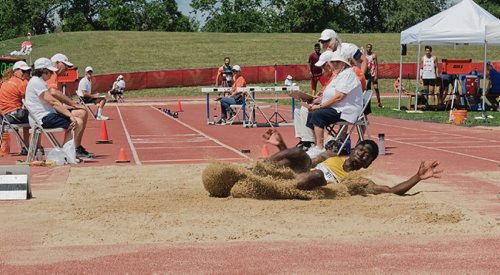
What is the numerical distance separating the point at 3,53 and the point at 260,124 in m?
47.2

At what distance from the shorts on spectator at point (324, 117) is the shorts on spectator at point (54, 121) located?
3989mm

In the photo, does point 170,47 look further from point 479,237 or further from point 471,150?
point 479,237

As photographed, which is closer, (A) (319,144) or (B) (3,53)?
(A) (319,144)

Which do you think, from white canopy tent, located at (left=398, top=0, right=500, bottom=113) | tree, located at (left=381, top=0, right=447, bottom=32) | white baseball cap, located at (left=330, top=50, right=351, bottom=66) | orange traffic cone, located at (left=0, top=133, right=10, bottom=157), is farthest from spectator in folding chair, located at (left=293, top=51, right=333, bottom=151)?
tree, located at (left=381, top=0, right=447, bottom=32)

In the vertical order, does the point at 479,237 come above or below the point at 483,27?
below

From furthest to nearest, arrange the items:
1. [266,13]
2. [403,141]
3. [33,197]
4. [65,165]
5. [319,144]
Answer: [266,13] < [403,141] < [65,165] < [319,144] < [33,197]

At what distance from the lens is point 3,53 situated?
64812 millimetres

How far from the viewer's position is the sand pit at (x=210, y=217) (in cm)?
729

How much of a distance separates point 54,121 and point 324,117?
4.29 metres

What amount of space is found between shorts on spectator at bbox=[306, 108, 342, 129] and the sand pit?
213 centimetres

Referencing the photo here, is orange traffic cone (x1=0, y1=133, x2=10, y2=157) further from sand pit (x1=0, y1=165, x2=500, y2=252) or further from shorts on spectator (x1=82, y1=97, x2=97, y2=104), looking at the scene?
shorts on spectator (x1=82, y1=97, x2=97, y2=104)

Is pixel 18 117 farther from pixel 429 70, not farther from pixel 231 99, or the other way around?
pixel 429 70

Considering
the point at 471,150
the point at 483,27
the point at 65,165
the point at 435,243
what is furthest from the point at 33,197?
the point at 483,27

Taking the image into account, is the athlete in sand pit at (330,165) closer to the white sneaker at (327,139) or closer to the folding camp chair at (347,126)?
the folding camp chair at (347,126)
